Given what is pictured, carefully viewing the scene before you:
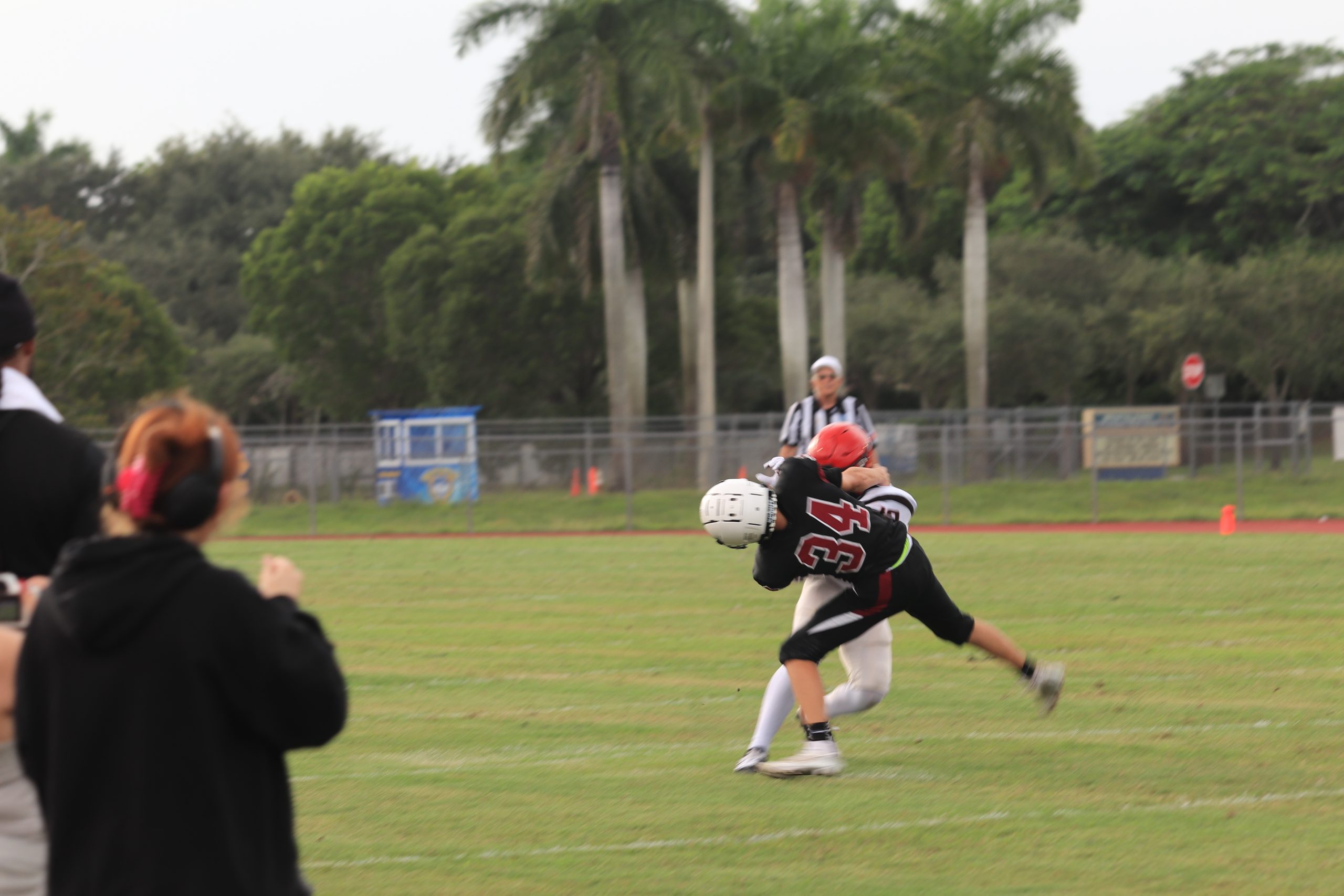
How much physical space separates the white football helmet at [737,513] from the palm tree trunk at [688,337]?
42257 millimetres

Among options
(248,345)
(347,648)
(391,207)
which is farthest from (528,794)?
(248,345)

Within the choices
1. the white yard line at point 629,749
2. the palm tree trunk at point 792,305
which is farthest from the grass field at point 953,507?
the white yard line at point 629,749

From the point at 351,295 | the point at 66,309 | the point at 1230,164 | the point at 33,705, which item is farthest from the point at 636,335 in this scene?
the point at 33,705

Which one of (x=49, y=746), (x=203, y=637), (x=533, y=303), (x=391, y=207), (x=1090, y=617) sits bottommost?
(x=1090, y=617)

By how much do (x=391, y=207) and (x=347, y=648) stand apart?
51451 millimetres

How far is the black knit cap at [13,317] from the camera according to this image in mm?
4234

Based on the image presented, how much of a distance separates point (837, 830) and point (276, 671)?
14.1ft

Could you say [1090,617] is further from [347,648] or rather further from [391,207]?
[391,207]

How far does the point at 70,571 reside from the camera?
3.13 m

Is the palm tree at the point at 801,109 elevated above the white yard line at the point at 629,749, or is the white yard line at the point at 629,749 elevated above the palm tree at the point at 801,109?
the palm tree at the point at 801,109

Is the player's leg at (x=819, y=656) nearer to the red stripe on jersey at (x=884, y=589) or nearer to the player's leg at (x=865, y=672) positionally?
the red stripe on jersey at (x=884, y=589)

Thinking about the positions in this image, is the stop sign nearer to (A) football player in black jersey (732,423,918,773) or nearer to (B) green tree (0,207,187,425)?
(B) green tree (0,207,187,425)

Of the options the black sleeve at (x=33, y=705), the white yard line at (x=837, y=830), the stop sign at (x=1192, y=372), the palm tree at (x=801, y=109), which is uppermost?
the palm tree at (x=801, y=109)

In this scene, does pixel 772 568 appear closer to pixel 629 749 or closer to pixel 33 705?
pixel 629 749
